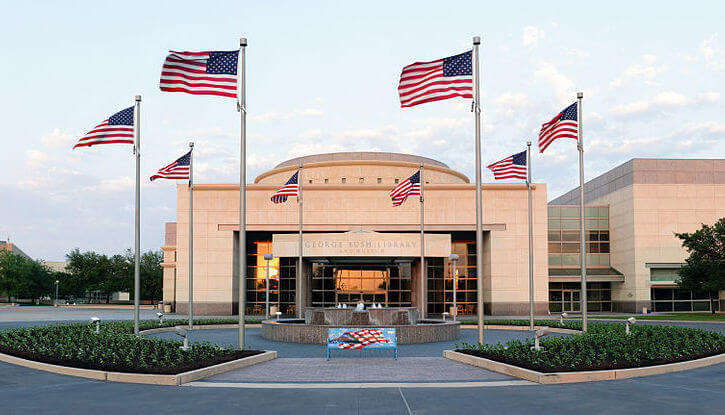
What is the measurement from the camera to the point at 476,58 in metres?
19.6

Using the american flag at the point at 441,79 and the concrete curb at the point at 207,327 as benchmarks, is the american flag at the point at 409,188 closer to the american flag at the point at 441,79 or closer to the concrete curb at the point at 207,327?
the concrete curb at the point at 207,327

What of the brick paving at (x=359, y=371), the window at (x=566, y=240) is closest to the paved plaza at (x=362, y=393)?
the brick paving at (x=359, y=371)

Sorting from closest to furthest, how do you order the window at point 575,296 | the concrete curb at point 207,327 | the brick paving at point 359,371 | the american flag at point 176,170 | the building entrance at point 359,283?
1. the brick paving at point 359,371
2. the american flag at point 176,170
3. the concrete curb at point 207,327
4. the building entrance at point 359,283
5. the window at point 575,296

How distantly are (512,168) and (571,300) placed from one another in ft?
109

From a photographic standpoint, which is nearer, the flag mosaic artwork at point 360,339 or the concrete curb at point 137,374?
the concrete curb at point 137,374

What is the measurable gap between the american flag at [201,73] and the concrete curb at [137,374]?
7797mm

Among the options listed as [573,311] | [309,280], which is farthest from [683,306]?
[309,280]

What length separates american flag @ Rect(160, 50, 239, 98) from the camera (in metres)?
18.0

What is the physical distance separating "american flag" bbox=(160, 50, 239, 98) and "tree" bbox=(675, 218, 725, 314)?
39.3 metres

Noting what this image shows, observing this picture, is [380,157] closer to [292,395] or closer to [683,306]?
[683,306]

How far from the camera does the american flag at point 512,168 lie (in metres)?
28.9

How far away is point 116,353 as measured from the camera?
16.5m

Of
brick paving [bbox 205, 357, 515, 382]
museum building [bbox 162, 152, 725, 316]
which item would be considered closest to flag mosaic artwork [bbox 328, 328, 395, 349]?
brick paving [bbox 205, 357, 515, 382]

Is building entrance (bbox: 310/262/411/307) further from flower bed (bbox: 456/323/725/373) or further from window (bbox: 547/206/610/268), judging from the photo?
flower bed (bbox: 456/323/725/373)
